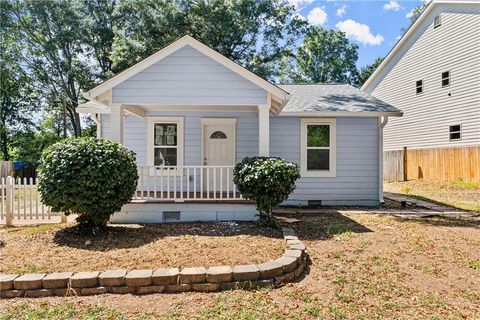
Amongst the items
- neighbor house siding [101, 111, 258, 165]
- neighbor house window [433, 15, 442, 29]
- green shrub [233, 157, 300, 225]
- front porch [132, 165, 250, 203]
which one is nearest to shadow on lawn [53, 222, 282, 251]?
green shrub [233, 157, 300, 225]

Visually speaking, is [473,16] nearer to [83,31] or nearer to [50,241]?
[50,241]

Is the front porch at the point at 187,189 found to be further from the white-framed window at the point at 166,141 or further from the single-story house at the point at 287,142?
the white-framed window at the point at 166,141

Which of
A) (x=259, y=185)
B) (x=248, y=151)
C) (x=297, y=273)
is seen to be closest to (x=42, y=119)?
(x=248, y=151)

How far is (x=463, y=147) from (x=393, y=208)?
8770 mm

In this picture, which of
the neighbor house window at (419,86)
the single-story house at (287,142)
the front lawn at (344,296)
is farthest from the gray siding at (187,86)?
the neighbor house window at (419,86)

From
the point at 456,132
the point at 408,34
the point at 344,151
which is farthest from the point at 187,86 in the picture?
the point at 408,34

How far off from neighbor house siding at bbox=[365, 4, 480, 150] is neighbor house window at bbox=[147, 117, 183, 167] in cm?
1379

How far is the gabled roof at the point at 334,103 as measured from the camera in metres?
9.65

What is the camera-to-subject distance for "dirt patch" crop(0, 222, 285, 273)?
454 cm

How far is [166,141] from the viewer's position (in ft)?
33.1

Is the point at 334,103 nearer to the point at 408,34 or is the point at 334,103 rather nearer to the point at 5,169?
the point at 408,34

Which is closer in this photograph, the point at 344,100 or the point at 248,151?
the point at 248,151

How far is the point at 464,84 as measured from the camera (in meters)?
15.9

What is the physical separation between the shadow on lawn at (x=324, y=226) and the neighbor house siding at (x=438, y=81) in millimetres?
11304
